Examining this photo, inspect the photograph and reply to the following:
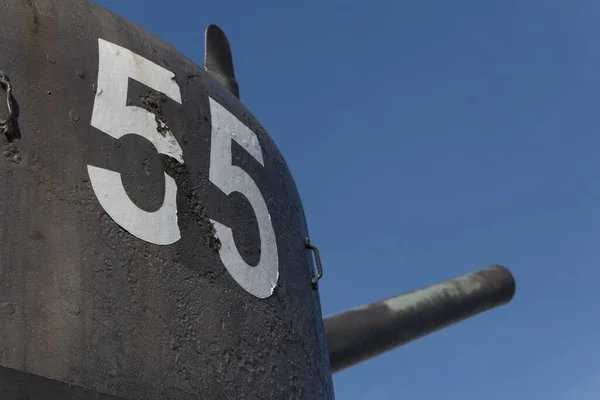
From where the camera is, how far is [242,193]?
2502mm

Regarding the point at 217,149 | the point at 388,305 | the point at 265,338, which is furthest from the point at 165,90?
the point at 388,305

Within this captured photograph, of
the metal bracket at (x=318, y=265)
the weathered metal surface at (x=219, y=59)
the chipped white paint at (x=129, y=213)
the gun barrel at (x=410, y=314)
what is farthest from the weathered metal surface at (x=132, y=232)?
the gun barrel at (x=410, y=314)

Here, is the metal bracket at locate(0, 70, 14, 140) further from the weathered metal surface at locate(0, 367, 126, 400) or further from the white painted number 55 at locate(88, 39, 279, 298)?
the weathered metal surface at locate(0, 367, 126, 400)

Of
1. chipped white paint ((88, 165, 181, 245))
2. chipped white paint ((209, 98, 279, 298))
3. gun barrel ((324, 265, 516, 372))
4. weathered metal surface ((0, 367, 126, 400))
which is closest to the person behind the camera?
weathered metal surface ((0, 367, 126, 400))

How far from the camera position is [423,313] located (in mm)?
4086

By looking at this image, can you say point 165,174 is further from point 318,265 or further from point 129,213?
point 318,265

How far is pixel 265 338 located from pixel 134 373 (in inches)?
20.3

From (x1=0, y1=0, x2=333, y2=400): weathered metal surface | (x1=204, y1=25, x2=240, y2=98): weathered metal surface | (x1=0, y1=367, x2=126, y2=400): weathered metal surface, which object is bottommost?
(x1=0, y1=367, x2=126, y2=400): weathered metal surface

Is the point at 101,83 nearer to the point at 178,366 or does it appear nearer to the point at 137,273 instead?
the point at 137,273

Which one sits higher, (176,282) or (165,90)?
(165,90)

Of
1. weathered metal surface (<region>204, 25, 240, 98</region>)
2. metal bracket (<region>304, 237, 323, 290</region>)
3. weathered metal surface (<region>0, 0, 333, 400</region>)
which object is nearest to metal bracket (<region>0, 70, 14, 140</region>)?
weathered metal surface (<region>0, 0, 333, 400</region>)

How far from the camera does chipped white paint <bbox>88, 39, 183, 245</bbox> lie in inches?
81.5

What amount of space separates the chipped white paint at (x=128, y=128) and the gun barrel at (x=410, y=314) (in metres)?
1.56

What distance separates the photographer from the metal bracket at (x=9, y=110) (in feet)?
6.35
